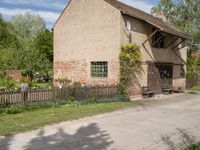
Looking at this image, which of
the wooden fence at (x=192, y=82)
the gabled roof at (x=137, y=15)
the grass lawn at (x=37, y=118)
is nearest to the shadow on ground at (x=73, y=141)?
the grass lawn at (x=37, y=118)

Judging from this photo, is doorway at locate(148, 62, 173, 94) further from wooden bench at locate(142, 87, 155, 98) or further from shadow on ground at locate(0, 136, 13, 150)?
shadow on ground at locate(0, 136, 13, 150)

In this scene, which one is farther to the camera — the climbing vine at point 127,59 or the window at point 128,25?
the window at point 128,25

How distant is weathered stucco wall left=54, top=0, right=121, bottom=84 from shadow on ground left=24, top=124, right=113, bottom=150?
1154 centimetres

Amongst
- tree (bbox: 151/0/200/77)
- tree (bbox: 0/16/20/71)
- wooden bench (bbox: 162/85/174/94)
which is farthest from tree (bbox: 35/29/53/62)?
wooden bench (bbox: 162/85/174/94)

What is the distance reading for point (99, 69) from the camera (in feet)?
74.2

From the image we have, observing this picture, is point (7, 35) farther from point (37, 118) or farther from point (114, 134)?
point (114, 134)

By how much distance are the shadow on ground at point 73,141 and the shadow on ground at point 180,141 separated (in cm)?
169

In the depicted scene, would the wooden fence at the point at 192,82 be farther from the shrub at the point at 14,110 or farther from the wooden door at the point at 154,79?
the shrub at the point at 14,110

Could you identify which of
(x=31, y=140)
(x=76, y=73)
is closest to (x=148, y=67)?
(x=76, y=73)

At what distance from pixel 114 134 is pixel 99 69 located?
12.9m

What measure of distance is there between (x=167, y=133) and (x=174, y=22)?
36.7 m

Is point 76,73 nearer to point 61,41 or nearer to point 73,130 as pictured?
point 61,41

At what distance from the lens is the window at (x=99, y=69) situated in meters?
22.3

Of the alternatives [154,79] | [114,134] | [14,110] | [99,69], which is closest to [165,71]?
[154,79]
